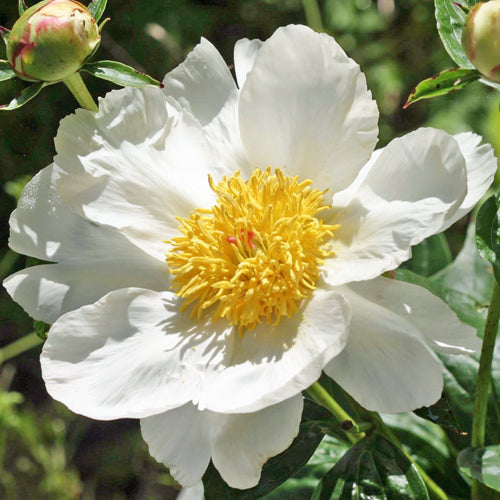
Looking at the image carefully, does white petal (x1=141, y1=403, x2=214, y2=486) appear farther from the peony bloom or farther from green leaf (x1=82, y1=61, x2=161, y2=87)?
green leaf (x1=82, y1=61, x2=161, y2=87)

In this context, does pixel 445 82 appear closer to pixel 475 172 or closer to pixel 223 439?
pixel 475 172

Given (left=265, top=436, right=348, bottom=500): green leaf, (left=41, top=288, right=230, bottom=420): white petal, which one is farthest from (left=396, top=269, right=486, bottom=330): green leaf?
(left=41, top=288, right=230, bottom=420): white petal

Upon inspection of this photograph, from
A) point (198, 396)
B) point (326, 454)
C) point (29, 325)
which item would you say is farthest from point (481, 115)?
point (198, 396)

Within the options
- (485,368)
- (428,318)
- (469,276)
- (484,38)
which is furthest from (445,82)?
(469,276)

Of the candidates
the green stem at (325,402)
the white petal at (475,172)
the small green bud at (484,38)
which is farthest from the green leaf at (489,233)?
the green stem at (325,402)

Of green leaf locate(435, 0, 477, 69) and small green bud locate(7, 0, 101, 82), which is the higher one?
small green bud locate(7, 0, 101, 82)

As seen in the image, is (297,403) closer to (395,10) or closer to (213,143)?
(213,143)
